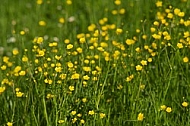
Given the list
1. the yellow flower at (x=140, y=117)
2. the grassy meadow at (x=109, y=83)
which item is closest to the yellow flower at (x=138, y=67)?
the grassy meadow at (x=109, y=83)

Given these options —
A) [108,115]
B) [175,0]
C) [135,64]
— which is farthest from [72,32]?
[108,115]

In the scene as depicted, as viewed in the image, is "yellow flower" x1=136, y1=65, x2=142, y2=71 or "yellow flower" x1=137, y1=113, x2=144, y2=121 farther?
"yellow flower" x1=136, y1=65, x2=142, y2=71

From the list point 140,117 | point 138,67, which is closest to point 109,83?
point 138,67

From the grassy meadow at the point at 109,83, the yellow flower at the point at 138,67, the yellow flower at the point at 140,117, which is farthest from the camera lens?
the yellow flower at the point at 138,67

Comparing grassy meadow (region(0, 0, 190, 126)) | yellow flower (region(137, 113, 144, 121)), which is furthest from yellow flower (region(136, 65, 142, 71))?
yellow flower (region(137, 113, 144, 121))

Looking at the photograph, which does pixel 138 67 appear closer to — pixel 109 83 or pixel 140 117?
pixel 109 83

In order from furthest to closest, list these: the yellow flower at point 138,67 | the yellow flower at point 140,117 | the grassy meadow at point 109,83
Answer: the yellow flower at point 138,67 < the grassy meadow at point 109,83 < the yellow flower at point 140,117

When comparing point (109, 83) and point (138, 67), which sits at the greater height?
point (138, 67)

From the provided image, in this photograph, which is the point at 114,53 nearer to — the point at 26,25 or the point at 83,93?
the point at 83,93

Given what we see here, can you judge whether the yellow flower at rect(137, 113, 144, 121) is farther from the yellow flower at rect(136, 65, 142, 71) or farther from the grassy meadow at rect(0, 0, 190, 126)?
the yellow flower at rect(136, 65, 142, 71)

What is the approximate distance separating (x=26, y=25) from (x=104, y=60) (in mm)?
→ 1679

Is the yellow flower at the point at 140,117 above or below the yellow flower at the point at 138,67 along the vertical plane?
below

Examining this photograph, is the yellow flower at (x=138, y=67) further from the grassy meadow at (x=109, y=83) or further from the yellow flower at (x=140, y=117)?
the yellow flower at (x=140, y=117)

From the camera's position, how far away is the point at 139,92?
4.10 meters
